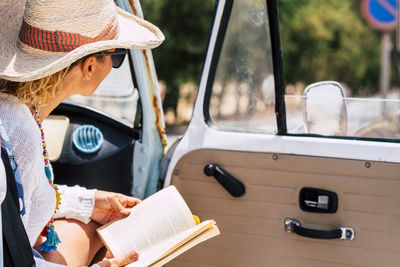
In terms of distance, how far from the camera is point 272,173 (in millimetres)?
2176

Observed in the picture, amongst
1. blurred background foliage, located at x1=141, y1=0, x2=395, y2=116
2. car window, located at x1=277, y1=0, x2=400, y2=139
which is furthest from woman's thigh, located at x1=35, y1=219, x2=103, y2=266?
blurred background foliage, located at x1=141, y1=0, x2=395, y2=116

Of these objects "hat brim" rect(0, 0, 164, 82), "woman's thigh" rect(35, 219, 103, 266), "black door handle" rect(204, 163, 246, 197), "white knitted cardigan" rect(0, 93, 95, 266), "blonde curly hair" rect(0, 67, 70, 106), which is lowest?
"woman's thigh" rect(35, 219, 103, 266)

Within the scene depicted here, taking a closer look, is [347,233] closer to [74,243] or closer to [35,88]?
[74,243]

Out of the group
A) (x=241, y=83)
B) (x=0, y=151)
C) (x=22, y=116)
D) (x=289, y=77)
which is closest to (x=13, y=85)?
(x=22, y=116)

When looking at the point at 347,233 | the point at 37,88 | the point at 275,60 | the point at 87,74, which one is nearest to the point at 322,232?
the point at 347,233

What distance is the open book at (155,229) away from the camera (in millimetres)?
1848

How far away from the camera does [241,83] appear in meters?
2.47

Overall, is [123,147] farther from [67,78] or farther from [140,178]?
[67,78]

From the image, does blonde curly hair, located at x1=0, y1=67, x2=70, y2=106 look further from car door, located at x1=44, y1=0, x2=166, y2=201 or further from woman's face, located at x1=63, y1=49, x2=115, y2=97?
car door, located at x1=44, y1=0, x2=166, y2=201

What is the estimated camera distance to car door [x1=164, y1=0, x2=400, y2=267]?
2057mm

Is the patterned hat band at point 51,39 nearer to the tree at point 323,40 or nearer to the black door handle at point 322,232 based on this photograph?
the black door handle at point 322,232

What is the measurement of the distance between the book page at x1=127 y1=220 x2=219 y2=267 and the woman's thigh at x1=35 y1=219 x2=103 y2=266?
28 centimetres

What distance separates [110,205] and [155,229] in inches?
9.1

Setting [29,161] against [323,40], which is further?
[323,40]
